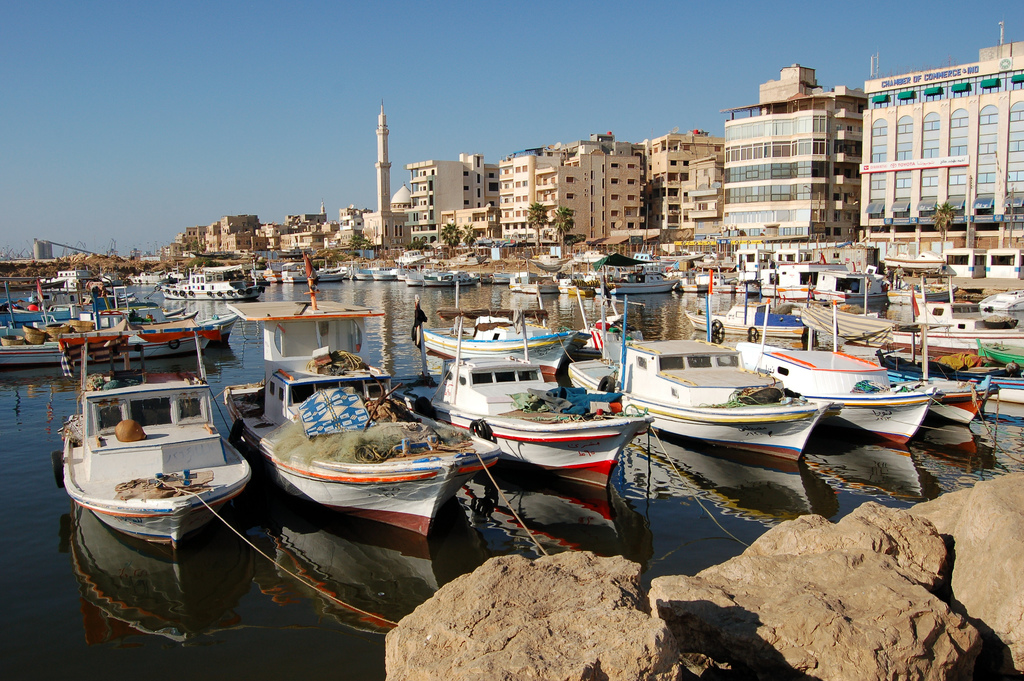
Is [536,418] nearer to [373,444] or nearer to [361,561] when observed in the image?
[373,444]

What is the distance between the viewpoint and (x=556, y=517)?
14789mm

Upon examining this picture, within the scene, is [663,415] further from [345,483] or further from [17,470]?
[17,470]

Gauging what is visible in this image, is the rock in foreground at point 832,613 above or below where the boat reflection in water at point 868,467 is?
above

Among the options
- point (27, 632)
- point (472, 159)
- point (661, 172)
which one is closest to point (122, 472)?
point (27, 632)

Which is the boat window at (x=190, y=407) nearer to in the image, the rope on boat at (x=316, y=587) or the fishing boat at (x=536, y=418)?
the rope on boat at (x=316, y=587)

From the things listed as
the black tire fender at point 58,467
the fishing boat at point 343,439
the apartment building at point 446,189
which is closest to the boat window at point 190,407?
the fishing boat at point 343,439

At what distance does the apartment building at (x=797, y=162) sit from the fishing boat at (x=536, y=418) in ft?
250

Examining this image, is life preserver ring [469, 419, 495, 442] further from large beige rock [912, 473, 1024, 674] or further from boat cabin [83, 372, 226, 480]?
large beige rock [912, 473, 1024, 674]

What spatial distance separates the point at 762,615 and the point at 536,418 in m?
9.40

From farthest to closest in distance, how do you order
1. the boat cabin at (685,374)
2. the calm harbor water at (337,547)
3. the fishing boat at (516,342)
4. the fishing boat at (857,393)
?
1. the fishing boat at (516,342)
2. the fishing boat at (857,393)
3. the boat cabin at (685,374)
4. the calm harbor water at (337,547)

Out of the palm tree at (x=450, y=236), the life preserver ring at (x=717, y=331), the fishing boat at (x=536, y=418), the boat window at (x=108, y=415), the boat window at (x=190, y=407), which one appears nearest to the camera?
the boat window at (x=108, y=415)

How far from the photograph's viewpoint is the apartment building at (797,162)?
279 ft

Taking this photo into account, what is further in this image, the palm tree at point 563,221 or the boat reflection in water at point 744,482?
the palm tree at point 563,221

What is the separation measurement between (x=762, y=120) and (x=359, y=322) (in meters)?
78.7
